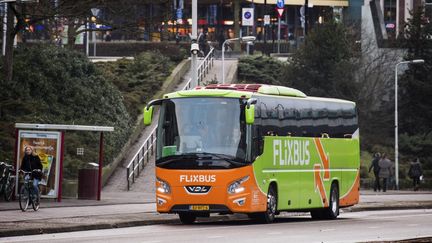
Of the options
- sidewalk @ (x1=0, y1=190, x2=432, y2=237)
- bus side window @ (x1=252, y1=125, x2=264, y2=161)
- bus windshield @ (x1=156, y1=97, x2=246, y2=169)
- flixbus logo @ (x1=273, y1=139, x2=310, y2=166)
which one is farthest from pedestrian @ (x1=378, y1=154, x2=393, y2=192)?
bus windshield @ (x1=156, y1=97, x2=246, y2=169)

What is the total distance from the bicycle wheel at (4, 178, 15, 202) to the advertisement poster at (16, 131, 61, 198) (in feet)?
1.71

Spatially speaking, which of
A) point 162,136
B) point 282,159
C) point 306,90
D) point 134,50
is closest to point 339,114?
point 282,159

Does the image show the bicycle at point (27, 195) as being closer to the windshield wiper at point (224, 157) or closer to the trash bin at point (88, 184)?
the windshield wiper at point (224, 157)

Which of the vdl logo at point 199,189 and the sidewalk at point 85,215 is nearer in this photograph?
the sidewalk at point 85,215

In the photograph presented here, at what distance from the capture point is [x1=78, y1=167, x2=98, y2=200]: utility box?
3794cm

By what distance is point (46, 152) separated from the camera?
1415 inches

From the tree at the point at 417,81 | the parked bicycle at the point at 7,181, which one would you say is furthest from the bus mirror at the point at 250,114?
the tree at the point at 417,81

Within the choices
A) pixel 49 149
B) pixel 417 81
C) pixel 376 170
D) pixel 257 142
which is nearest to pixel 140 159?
pixel 376 170

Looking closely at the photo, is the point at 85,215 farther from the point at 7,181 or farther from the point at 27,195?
the point at 7,181

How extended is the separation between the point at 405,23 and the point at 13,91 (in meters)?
34.0

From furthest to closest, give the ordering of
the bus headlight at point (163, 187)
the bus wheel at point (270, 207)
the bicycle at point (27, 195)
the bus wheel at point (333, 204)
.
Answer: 1. the bus wheel at point (333, 204)
2. the bicycle at point (27, 195)
3. the bus wheel at point (270, 207)
4. the bus headlight at point (163, 187)

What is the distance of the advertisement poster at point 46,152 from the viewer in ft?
117

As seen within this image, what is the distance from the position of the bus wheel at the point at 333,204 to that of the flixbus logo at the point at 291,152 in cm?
224

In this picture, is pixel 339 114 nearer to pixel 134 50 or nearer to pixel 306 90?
pixel 306 90
